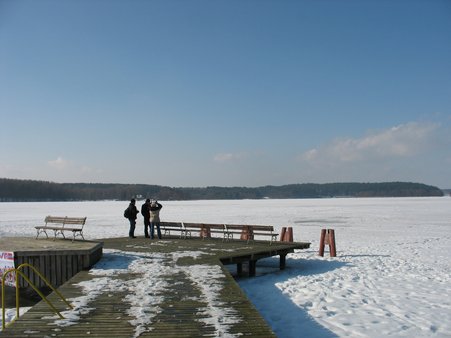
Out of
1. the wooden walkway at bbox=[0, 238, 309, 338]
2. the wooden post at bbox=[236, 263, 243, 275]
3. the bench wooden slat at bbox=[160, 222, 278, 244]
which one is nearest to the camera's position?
the wooden walkway at bbox=[0, 238, 309, 338]

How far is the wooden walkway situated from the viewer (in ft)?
18.0

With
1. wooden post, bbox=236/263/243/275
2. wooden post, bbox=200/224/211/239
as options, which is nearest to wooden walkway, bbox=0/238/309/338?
wooden post, bbox=236/263/243/275

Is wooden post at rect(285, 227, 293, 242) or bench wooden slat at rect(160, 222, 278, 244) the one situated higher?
bench wooden slat at rect(160, 222, 278, 244)

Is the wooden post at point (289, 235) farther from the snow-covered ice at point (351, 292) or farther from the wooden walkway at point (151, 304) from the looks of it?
the wooden walkway at point (151, 304)

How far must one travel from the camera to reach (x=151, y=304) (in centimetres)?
673

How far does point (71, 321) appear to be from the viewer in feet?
19.2

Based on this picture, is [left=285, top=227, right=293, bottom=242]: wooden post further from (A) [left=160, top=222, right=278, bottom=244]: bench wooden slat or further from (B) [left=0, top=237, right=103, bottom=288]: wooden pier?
(B) [left=0, top=237, right=103, bottom=288]: wooden pier

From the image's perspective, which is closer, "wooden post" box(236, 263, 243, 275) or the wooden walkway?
the wooden walkway

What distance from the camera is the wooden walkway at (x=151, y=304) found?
550 centimetres

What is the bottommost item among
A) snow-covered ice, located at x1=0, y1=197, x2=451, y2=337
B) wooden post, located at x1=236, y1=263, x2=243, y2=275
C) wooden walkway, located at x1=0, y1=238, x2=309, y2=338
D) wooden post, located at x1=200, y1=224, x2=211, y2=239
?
snow-covered ice, located at x1=0, y1=197, x2=451, y2=337

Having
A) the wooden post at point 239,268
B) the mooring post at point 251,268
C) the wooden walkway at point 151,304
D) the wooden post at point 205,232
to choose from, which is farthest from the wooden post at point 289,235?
the wooden walkway at point 151,304

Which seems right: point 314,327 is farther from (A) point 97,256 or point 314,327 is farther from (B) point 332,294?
(A) point 97,256

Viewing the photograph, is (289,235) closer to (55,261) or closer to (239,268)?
(239,268)

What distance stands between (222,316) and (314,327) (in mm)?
2366
